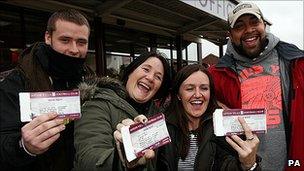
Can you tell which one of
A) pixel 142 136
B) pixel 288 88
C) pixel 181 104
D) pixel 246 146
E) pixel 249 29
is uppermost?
pixel 249 29

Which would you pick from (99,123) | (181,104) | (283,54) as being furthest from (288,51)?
(99,123)

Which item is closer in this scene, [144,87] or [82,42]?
[82,42]

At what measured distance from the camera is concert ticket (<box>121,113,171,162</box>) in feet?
5.34

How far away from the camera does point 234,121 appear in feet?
6.68

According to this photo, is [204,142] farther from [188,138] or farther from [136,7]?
[136,7]

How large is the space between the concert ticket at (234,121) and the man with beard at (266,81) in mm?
414

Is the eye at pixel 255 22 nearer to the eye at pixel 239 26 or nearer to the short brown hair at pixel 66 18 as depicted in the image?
the eye at pixel 239 26

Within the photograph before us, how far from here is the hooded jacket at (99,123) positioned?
1671 millimetres

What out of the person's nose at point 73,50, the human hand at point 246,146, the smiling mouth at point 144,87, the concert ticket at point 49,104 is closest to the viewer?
the concert ticket at point 49,104

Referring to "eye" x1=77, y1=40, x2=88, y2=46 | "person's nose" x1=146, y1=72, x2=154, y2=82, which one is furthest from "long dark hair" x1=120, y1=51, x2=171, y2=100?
"eye" x1=77, y1=40, x2=88, y2=46

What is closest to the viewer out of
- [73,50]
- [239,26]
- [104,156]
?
[104,156]

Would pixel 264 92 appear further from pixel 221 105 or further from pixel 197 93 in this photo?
pixel 197 93

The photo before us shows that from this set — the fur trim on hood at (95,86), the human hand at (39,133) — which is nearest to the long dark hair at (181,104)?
the fur trim on hood at (95,86)

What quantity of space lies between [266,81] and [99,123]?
1.34 metres
